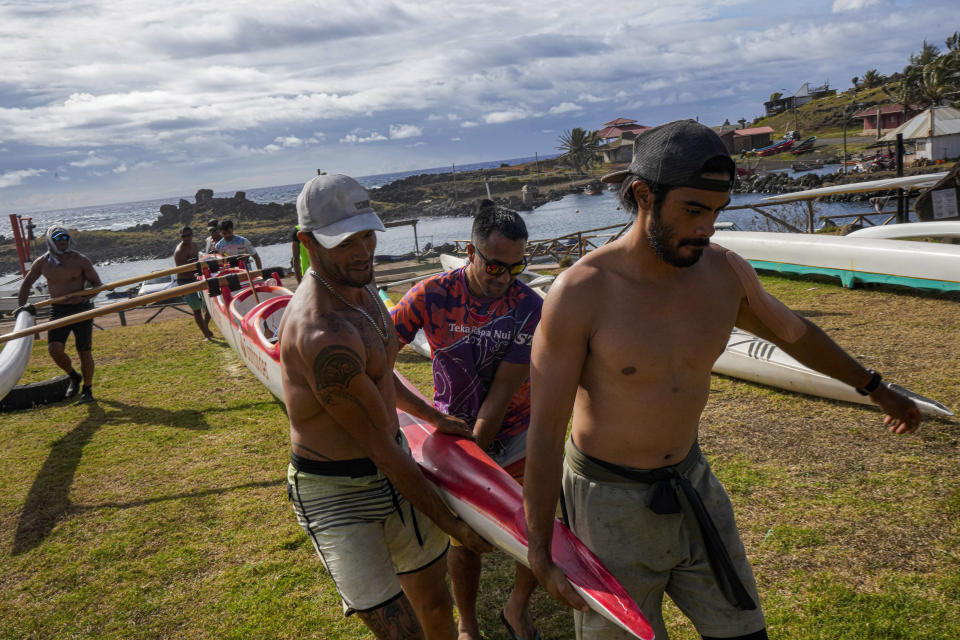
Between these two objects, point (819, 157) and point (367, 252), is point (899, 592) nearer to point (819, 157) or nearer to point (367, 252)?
point (367, 252)

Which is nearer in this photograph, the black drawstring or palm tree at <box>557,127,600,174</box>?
the black drawstring

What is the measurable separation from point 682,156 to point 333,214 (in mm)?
1280

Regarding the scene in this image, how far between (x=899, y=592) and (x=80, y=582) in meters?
4.92

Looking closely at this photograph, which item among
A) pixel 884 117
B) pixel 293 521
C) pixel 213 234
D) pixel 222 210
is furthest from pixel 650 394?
pixel 222 210

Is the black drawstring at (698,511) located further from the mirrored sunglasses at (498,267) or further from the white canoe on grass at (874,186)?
the white canoe on grass at (874,186)

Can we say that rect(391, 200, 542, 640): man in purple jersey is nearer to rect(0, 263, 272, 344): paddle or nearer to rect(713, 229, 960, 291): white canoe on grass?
rect(0, 263, 272, 344): paddle

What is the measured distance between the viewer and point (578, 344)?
198cm

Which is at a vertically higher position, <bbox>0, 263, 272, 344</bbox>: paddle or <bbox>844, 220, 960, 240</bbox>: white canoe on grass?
<bbox>0, 263, 272, 344</bbox>: paddle

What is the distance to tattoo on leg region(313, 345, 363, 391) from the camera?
2359 millimetres

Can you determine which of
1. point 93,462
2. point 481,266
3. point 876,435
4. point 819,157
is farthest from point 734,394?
point 819,157

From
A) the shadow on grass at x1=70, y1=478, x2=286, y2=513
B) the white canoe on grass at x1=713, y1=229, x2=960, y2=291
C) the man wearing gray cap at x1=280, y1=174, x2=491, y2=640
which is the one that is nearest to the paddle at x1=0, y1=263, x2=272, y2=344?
the shadow on grass at x1=70, y1=478, x2=286, y2=513

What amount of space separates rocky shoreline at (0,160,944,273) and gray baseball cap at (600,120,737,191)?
54.5m

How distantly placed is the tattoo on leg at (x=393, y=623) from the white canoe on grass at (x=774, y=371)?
3917mm

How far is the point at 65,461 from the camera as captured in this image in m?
6.54
